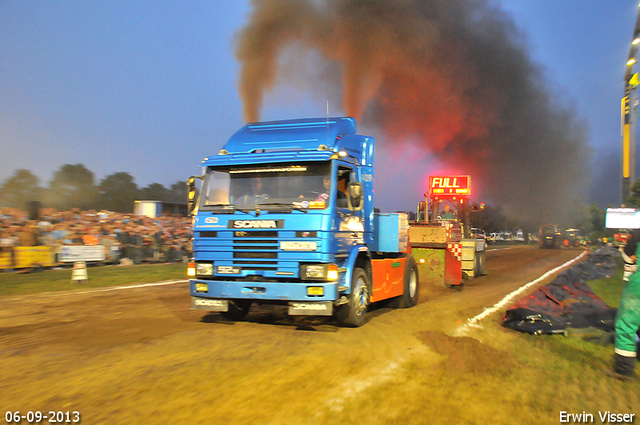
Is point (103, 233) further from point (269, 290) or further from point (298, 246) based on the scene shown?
point (298, 246)

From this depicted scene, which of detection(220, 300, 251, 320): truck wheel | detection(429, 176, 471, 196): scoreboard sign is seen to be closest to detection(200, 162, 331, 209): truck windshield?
detection(220, 300, 251, 320): truck wheel

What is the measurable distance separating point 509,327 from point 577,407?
3.87 meters

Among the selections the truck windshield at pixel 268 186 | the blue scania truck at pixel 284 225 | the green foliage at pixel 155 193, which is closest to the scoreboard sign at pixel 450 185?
the blue scania truck at pixel 284 225

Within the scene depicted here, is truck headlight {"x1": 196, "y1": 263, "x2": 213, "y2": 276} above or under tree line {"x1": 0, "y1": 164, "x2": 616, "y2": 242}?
under

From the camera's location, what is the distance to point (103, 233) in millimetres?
23094

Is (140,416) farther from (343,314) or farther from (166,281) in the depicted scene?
(166,281)

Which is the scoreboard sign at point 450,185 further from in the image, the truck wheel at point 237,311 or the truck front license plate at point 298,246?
the truck front license plate at point 298,246

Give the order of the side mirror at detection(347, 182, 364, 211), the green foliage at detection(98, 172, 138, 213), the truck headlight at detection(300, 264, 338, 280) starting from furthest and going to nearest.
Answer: the green foliage at detection(98, 172, 138, 213), the side mirror at detection(347, 182, 364, 211), the truck headlight at detection(300, 264, 338, 280)

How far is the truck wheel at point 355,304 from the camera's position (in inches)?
325

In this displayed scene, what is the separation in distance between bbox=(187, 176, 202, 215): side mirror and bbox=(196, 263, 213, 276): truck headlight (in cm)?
95

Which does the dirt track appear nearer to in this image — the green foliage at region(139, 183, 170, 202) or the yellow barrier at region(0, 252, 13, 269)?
the yellow barrier at region(0, 252, 13, 269)

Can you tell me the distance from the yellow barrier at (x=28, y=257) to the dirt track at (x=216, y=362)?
28.9 ft

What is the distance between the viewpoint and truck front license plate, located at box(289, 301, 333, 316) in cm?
748

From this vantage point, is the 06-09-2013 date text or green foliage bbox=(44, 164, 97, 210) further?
green foliage bbox=(44, 164, 97, 210)
